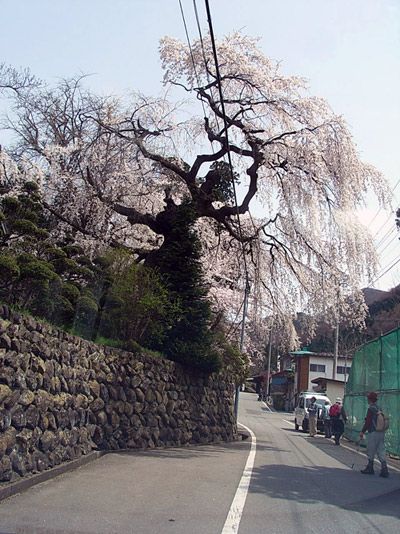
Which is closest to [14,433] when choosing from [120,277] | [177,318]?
[120,277]

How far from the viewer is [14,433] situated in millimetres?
9477

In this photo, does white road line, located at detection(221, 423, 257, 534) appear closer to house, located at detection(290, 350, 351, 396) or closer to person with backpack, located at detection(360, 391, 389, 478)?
person with backpack, located at detection(360, 391, 389, 478)

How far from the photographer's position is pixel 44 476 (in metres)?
10.1

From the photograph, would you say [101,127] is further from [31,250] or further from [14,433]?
[14,433]

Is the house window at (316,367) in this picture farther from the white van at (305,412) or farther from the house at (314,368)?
the white van at (305,412)

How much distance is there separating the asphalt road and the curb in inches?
4.3

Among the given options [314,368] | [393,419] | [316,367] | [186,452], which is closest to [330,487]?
[393,419]

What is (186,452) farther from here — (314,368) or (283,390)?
(283,390)

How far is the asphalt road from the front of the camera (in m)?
7.71

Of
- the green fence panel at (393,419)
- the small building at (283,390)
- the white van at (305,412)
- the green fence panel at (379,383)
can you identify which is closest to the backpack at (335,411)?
the green fence panel at (379,383)

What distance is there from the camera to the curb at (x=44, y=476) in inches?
342

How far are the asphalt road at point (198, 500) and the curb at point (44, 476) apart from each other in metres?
0.11

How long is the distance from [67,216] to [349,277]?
946cm

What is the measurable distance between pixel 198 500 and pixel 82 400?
428cm
